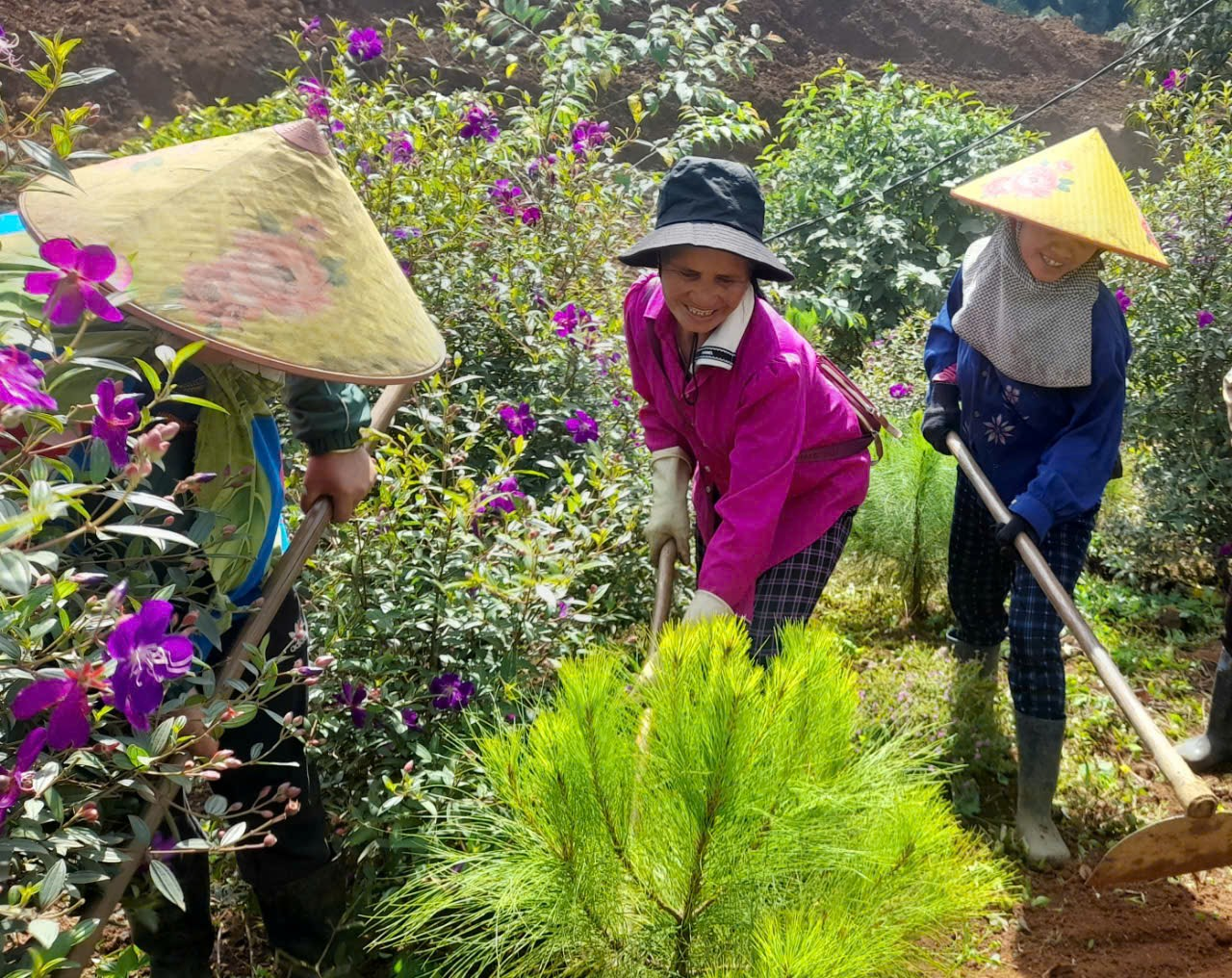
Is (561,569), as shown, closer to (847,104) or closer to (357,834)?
(357,834)

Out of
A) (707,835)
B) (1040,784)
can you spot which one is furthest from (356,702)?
(1040,784)

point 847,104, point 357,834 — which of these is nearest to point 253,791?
point 357,834

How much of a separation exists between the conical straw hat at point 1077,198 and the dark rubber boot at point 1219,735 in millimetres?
1204

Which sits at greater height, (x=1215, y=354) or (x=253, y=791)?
(x=1215, y=354)

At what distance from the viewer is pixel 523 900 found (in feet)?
4.29

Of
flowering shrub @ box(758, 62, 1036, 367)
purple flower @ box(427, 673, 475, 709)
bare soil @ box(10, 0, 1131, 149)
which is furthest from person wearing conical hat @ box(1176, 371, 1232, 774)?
bare soil @ box(10, 0, 1131, 149)

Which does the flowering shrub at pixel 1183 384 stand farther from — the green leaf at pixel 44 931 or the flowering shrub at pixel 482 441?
the green leaf at pixel 44 931

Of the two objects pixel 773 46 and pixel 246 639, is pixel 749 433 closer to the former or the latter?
pixel 246 639

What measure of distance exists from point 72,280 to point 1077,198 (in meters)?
2.09

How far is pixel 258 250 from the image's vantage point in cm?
127

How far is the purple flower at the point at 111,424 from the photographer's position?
974 mm

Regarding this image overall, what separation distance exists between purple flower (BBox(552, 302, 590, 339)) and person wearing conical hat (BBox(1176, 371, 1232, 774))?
176 cm

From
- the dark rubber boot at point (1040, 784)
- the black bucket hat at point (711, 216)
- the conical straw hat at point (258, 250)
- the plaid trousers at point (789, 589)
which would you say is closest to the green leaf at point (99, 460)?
the conical straw hat at point (258, 250)

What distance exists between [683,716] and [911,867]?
341mm
